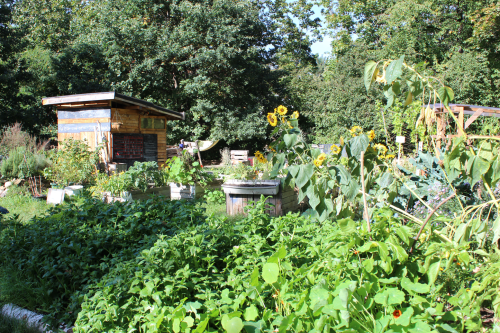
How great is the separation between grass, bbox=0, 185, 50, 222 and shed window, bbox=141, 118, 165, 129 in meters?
4.53

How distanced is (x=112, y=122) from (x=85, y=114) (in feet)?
3.58

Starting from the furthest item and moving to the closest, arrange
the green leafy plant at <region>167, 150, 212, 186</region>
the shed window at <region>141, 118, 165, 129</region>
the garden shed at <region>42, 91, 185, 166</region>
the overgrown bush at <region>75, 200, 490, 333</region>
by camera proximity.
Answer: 1. the shed window at <region>141, 118, 165, 129</region>
2. the garden shed at <region>42, 91, 185, 166</region>
3. the green leafy plant at <region>167, 150, 212, 186</region>
4. the overgrown bush at <region>75, 200, 490, 333</region>

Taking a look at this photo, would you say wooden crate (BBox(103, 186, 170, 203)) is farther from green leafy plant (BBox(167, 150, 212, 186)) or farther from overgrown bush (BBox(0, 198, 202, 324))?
overgrown bush (BBox(0, 198, 202, 324))

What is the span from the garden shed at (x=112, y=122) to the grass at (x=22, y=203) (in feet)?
7.73

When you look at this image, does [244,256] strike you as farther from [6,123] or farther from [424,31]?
[424,31]

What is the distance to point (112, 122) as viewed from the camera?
10.8m

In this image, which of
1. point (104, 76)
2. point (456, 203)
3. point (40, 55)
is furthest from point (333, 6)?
point (456, 203)

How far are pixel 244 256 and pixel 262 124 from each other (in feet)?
61.6

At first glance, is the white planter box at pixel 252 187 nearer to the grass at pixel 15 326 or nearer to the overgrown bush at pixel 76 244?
the overgrown bush at pixel 76 244

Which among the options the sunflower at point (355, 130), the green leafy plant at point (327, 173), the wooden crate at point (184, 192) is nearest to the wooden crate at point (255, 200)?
the wooden crate at point (184, 192)

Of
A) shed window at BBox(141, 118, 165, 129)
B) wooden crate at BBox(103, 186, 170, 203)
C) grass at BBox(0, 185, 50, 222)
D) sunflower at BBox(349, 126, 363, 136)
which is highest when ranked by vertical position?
shed window at BBox(141, 118, 165, 129)

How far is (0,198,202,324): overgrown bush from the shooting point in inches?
103

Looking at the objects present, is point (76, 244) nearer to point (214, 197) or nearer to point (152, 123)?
point (214, 197)

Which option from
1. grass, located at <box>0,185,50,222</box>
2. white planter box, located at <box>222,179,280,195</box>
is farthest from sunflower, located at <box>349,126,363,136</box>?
grass, located at <box>0,185,50,222</box>
